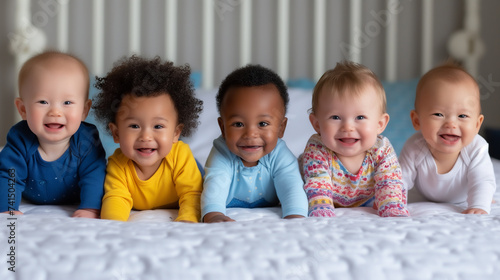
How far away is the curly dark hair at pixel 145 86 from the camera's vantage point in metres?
0.97

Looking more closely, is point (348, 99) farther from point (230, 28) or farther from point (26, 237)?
point (230, 28)

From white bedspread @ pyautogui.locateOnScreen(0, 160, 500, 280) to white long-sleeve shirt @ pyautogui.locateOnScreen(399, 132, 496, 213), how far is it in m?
0.43

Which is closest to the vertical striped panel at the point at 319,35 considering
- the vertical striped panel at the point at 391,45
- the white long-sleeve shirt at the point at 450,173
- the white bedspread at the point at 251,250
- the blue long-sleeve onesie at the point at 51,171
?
the vertical striped panel at the point at 391,45

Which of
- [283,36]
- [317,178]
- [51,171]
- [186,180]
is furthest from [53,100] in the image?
[283,36]

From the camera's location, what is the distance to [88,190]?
1.00 metres

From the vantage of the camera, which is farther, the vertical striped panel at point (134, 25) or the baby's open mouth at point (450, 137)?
the vertical striped panel at point (134, 25)

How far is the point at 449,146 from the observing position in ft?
3.36

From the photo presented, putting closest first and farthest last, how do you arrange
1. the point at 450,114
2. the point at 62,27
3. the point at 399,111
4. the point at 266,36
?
the point at 450,114, the point at 399,111, the point at 62,27, the point at 266,36

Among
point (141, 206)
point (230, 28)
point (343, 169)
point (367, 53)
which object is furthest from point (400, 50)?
point (141, 206)

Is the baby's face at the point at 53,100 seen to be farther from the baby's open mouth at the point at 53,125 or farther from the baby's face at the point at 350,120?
the baby's face at the point at 350,120

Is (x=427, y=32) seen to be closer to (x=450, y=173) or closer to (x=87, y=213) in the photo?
(x=450, y=173)

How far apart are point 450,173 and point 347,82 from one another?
299mm

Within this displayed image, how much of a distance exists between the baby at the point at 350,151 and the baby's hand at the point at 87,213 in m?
0.41

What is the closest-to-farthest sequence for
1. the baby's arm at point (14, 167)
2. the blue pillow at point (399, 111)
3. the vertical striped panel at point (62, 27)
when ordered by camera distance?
the baby's arm at point (14, 167) < the blue pillow at point (399, 111) < the vertical striped panel at point (62, 27)
